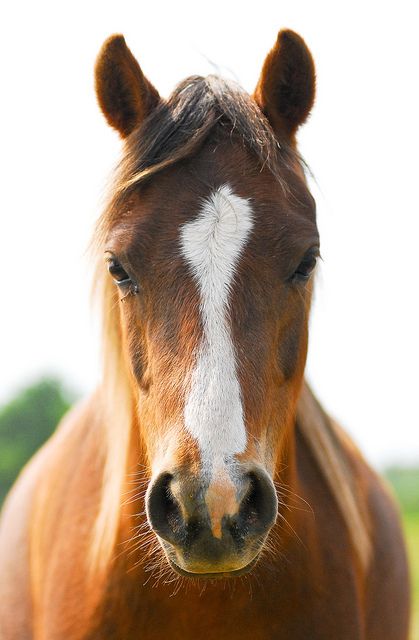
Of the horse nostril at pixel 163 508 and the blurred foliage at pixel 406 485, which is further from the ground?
the blurred foliage at pixel 406 485

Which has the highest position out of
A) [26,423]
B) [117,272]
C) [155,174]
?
[26,423]

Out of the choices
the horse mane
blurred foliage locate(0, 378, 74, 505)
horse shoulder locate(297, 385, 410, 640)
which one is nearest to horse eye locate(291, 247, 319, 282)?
the horse mane

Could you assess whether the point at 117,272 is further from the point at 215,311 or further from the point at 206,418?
the point at 206,418

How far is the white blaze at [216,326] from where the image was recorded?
8.84ft

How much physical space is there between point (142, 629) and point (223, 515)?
110 cm

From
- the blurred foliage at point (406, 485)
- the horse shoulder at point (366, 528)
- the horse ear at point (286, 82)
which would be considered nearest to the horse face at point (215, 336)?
the horse ear at point (286, 82)

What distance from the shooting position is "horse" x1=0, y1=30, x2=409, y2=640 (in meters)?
2.74

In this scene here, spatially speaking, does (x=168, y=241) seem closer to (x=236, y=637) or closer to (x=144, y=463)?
(x=144, y=463)

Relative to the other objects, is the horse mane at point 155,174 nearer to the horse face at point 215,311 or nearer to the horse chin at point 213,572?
the horse face at point 215,311

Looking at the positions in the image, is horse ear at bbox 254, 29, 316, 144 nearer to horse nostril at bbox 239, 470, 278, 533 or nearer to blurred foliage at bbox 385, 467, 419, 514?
horse nostril at bbox 239, 470, 278, 533

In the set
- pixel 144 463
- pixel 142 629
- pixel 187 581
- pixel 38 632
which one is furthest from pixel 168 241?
pixel 38 632

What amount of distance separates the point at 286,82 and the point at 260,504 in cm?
190

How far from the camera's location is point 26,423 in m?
13.2

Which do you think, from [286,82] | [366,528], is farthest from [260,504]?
[286,82]
